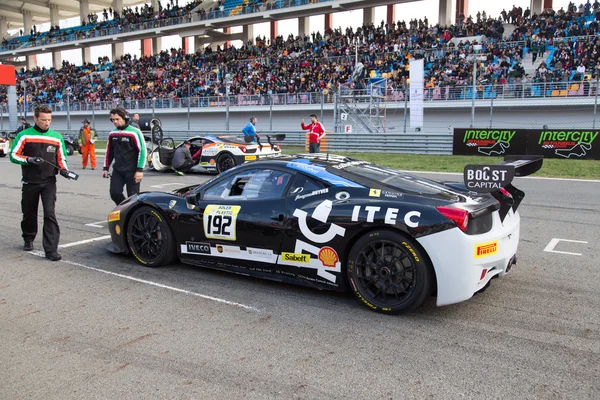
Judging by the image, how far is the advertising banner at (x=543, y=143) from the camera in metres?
16.2

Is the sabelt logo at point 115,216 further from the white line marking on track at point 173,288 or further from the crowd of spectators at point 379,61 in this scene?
the crowd of spectators at point 379,61

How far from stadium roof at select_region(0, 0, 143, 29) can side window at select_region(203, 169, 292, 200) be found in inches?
2585

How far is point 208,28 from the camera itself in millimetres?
47219

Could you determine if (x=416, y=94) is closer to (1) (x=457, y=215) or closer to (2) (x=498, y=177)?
(2) (x=498, y=177)

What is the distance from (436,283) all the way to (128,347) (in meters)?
2.33

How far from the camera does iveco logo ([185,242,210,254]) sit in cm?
519

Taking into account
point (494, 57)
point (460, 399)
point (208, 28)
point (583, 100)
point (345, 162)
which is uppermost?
point (208, 28)

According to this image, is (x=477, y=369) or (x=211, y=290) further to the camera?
(x=211, y=290)

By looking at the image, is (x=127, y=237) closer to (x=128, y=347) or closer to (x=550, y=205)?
(x=128, y=347)

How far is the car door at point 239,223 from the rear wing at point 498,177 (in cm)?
163

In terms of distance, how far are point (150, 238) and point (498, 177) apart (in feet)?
11.6

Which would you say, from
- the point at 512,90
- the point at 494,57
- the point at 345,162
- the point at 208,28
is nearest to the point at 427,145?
the point at 512,90

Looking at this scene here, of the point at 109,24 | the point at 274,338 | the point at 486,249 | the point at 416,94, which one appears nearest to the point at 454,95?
the point at 416,94

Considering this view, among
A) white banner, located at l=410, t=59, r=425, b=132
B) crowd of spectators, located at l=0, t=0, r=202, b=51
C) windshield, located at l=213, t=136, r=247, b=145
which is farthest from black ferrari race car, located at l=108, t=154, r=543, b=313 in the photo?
crowd of spectators, located at l=0, t=0, r=202, b=51
